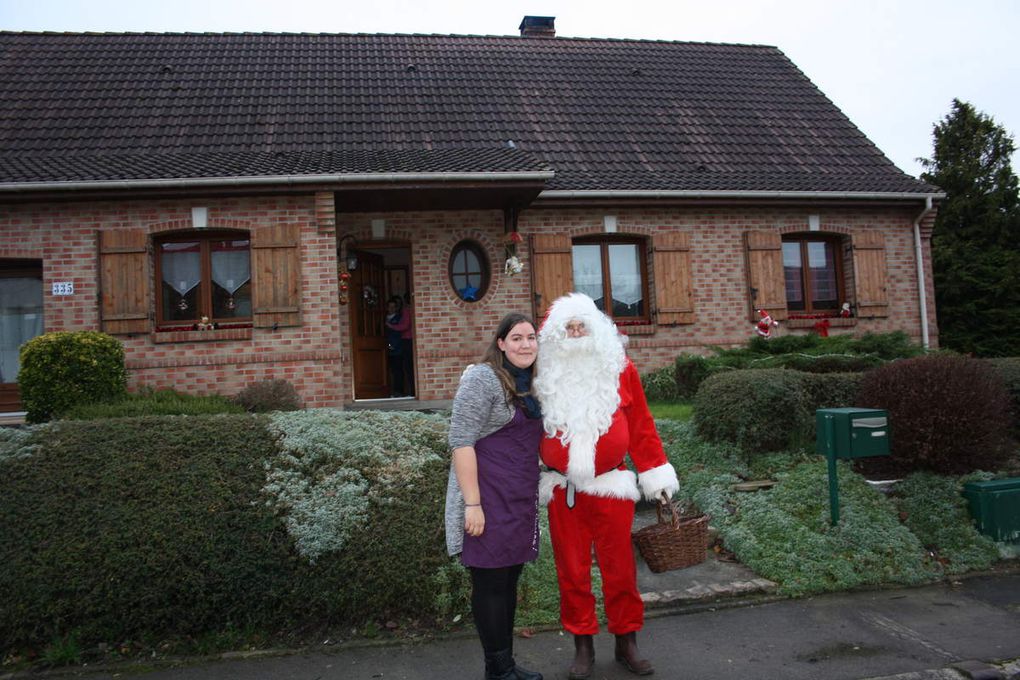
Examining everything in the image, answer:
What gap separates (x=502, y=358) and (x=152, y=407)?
510 centimetres

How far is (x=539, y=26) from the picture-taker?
1570 centimetres

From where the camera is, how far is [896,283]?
11.8 meters

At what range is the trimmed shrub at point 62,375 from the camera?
7859mm

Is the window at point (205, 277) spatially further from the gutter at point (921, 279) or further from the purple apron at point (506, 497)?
the gutter at point (921, 279)

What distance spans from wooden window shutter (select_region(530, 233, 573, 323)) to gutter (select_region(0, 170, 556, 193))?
1.60 metres

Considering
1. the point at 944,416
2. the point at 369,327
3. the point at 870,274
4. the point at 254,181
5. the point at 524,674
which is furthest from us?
the point at 870,274

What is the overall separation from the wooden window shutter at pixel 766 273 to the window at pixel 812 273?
0.42m

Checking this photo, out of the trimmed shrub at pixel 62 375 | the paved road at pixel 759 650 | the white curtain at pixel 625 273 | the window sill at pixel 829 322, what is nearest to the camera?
the paved road at pixel 759 650

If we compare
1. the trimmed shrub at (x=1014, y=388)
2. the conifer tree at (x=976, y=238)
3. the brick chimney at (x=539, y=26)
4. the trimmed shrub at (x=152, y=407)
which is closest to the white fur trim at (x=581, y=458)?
the trimmed shrub at (x=152, y=407)

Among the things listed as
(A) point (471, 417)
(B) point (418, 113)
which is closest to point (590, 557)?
(A) point (471, 417)

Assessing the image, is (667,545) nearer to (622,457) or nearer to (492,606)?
(622,457)

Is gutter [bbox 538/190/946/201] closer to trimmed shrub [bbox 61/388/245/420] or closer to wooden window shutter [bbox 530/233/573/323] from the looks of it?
wooden window shutter [bbox 530/233/573/323]

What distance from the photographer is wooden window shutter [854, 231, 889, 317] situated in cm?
1159

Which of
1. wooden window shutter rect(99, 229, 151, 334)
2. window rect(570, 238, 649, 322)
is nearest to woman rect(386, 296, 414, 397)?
window rect(570, 238, 649, 322)
